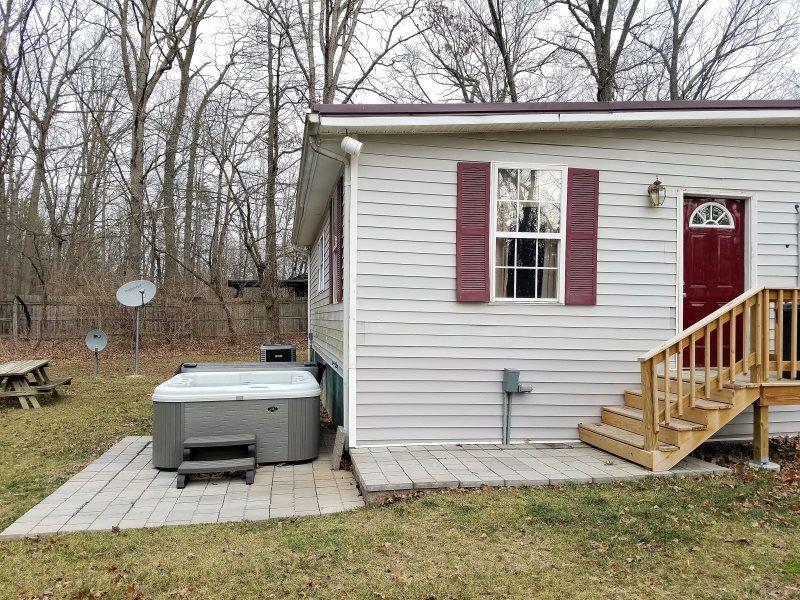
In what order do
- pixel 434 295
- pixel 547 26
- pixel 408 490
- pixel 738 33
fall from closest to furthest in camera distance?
1. pixel 408 490
2. pixel 434 295
3. pixel 738 33
4. pixel 547 26

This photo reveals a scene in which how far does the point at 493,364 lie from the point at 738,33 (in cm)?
1599

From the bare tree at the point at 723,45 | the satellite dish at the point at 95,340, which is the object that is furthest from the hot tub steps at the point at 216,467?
the bare tree at the point at 723,45

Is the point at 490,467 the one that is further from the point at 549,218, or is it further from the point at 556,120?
the point at 556,120

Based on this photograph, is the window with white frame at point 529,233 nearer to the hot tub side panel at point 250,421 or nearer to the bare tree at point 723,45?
the hot tub side panel at point 250,421

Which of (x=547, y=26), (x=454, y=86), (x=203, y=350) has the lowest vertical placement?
(x=203, y=350)

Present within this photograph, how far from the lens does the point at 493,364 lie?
5.53m

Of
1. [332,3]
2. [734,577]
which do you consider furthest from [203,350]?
[734,577]

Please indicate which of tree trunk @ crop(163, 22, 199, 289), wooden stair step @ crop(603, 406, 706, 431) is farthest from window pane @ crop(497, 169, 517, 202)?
tree trunk @ crop(163, 22, 199, 289)

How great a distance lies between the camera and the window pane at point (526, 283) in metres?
5.61

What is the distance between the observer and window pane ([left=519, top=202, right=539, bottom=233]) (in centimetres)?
562

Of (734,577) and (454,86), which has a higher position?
(454,86)

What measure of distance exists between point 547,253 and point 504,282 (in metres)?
0.52

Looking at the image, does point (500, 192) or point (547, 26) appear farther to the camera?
point (547, 26)

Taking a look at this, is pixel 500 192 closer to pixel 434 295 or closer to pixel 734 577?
Result: pixel 434 295
